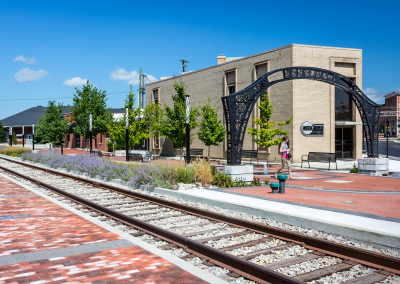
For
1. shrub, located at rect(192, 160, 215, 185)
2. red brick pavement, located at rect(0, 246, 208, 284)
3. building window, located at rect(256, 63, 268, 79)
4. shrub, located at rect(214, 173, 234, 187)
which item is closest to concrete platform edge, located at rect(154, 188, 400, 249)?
shrub, located at rect(192, 160, 215, 185)

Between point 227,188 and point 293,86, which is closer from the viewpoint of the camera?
point 227,188

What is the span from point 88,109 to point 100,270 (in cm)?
2866

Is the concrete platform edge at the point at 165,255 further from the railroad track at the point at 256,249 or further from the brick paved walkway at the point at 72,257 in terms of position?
the railroad track at the point at 256,249

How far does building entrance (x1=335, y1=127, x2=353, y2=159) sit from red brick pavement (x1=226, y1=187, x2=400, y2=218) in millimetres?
17500

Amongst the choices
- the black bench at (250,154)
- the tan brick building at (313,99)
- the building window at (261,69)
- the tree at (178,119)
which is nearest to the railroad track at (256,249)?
the black bench at (250,154)

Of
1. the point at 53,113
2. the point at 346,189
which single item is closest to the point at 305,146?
the point at 346,189

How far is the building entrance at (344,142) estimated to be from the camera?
2741cm

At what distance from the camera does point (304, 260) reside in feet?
16.6

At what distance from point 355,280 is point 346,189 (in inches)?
336

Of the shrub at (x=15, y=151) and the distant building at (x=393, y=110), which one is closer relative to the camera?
the shrub at (x=15, y=151)

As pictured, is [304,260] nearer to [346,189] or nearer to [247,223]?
[247,223]

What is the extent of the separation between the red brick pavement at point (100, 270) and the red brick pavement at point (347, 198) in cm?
521

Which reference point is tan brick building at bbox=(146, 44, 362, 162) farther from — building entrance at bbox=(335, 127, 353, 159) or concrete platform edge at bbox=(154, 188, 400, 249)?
concrete platform edge at bbox=(154, 188, 400, 249)

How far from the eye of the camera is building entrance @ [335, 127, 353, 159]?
2741 cm
